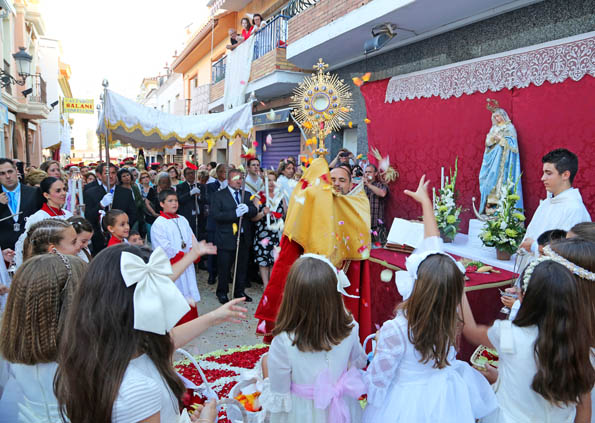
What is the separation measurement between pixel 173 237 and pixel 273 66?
7.13 meters

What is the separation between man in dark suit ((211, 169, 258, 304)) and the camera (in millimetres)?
5907

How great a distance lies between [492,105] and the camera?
18.9ft

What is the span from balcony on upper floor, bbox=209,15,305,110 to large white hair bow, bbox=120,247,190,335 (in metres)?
9.64

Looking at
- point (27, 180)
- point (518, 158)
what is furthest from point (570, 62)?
point (27, 180)

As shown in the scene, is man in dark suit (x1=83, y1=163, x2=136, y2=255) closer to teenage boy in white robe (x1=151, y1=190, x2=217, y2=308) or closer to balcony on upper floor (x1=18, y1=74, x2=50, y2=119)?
teenage boy in white robe (x1=151, y1=190, x2=217, y2=308)

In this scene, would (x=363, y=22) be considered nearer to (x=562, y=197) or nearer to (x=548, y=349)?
(x=562, y=197)

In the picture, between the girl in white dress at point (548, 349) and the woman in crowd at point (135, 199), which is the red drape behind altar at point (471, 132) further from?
the woman in crowd at point (135, 199)

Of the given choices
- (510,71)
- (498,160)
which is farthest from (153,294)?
(510,71)

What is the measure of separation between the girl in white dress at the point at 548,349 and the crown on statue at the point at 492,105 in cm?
426

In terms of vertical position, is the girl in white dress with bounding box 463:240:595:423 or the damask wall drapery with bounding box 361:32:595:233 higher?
the damask wall drapery with bounding box 361:32:595:233

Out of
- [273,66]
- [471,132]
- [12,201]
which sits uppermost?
[273,66]

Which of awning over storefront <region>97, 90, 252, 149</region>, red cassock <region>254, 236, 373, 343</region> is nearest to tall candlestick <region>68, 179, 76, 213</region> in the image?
awning over storefront <region>97, 90, 252, 149</region>

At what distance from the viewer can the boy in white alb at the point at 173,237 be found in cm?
445

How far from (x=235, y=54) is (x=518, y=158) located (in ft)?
26.3
